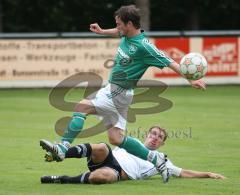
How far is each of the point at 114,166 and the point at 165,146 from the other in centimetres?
→ 378

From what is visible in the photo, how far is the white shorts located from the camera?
10055 millimetres

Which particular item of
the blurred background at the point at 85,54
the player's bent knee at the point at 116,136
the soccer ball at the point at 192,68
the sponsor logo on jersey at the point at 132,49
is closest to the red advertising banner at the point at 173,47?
the blurred background at the point at 85,54

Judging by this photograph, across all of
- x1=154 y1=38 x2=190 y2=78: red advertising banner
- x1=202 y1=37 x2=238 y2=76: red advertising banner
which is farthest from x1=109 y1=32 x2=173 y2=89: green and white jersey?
x1=202 y1=37 x2=238 y2=76: red advertising banner

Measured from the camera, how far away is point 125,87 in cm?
1013

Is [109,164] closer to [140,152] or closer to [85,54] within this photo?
[140,152]

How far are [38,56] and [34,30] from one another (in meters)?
13.3

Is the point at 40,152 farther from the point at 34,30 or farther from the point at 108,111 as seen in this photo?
the point at 34,30

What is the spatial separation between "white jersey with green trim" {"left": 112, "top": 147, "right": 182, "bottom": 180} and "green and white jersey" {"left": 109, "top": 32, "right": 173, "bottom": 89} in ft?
2.88

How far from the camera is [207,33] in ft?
87.5

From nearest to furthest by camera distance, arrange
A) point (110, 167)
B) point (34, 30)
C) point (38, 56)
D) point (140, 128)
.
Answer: point (110, 167) < point (140, 128) < point (38, 56) < point (34, 30)

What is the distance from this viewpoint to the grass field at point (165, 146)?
9.65 metres

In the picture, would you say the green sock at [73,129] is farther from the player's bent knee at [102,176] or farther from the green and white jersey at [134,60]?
the green and white jersey at [134,60]

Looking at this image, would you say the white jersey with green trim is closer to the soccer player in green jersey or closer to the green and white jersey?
the soccer player in green jersey

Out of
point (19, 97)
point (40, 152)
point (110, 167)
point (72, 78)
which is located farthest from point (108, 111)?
point (72, 78)
